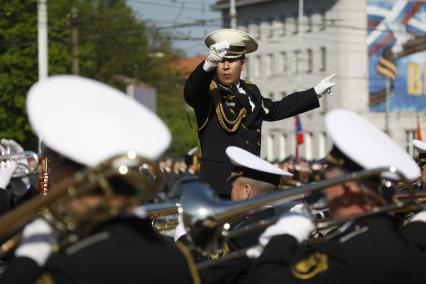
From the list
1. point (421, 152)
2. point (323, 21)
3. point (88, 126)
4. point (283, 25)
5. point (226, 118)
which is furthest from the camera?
point (283, 25)

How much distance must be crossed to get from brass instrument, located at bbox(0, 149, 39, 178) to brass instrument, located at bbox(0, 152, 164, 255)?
20.6ft

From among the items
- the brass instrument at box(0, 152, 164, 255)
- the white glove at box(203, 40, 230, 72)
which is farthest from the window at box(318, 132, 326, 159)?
the brass instrument at box(0, 152, 164, 255)

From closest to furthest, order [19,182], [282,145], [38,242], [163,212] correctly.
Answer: [38,242]
[163,212]
[19,182]
[282,145]

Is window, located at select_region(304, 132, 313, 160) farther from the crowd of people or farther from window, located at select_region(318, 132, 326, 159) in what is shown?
the crowd of people

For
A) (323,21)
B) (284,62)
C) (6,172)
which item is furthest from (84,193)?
(284,62)

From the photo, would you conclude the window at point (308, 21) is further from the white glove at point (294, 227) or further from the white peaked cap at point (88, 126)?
the white peaked cap at point (88, 126)

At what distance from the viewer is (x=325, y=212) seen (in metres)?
7.03

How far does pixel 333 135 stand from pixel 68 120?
1329 mm

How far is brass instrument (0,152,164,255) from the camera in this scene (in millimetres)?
4074

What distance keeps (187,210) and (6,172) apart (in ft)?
14.9

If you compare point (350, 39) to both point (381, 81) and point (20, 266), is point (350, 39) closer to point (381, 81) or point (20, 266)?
point (381, 81)

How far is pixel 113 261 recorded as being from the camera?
4168 mm

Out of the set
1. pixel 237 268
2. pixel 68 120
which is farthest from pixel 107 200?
pixel 237 268

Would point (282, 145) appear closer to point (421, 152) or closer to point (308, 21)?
point (308, 21)
